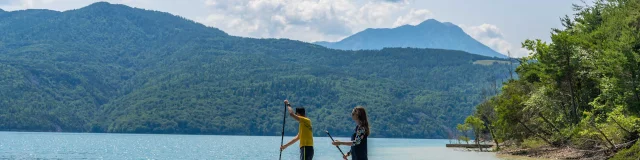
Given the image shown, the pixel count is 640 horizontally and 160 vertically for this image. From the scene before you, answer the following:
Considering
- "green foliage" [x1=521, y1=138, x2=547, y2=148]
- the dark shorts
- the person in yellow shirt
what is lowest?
"green foliage" [x1=521, y1=138, x2=547, y2=148]

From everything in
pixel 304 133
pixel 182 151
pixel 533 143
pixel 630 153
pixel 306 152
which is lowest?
pixel 182 151

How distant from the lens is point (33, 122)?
6663 inches

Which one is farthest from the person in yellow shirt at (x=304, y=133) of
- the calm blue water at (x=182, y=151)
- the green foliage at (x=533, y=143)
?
the green foliage at (x=533, y=143)

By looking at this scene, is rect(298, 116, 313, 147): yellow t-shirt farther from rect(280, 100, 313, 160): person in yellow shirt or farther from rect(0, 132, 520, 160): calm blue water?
rect(0, 132, 520, 160): calm blue water

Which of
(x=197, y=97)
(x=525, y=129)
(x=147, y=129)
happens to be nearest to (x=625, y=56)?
(x=525, y=129)

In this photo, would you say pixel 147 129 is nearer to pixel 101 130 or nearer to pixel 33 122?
pixel 101 130

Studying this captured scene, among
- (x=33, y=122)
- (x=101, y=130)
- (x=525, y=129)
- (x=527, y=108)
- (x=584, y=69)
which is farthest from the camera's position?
(x=101, y=130)

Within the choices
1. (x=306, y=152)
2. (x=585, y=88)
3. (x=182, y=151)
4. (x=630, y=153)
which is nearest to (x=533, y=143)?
(x=585, y=88)

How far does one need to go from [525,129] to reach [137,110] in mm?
143069

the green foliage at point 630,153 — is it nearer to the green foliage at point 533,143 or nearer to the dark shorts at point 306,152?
the green foliage at point 533,143

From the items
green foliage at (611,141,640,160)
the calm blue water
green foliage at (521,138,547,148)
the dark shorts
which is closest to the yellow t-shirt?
the dark shorts

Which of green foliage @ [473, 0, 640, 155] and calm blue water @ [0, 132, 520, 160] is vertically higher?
green foliage @ [473, 0, 640, 155]

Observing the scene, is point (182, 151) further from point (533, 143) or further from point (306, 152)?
point (306, 152)

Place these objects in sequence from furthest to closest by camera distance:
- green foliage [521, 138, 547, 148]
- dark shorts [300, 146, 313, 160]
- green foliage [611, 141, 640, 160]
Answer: green foliage [521, 138, 547, 148], green foliage [611, 141, 640, 160], dark shorts [300, 146, 313, 160]
